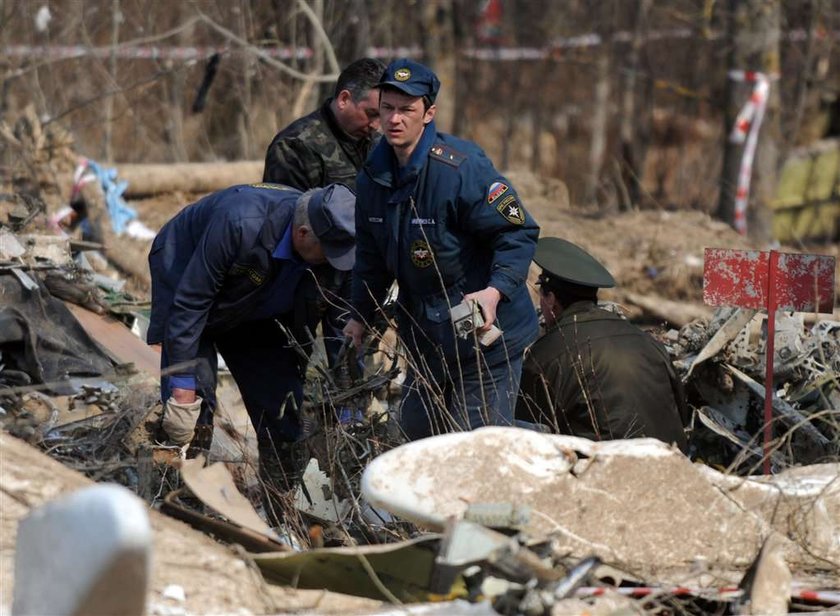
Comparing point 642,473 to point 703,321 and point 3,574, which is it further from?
point 703,321

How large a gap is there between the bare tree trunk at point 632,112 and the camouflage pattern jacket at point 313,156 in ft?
37.8

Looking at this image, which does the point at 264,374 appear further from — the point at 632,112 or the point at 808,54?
the point at 632,112

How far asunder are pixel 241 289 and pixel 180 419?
2.06 ft

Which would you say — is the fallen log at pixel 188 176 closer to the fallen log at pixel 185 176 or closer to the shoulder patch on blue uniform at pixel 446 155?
the fallen log at pixel 185 176

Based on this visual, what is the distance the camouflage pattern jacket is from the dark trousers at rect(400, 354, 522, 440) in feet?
4.85

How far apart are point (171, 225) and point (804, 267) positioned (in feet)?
8.96

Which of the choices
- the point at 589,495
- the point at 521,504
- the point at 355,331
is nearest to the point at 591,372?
the point at 355,331

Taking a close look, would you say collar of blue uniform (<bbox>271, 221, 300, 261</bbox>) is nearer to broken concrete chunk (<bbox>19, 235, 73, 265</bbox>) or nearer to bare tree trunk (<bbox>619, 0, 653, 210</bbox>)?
broken concrete chunk (<bbox>19, 235, 73, 265</bbox>)

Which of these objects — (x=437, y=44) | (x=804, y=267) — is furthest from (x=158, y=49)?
(x=804, y=267)

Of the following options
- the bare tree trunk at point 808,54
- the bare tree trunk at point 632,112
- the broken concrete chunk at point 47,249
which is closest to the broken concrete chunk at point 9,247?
the broken concrete chunk at point 47,249

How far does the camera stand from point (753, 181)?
47.5ft

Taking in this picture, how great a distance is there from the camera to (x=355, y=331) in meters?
5.52

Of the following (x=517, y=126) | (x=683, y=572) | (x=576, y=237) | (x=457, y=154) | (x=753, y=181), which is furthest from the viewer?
(x=517, y=126)

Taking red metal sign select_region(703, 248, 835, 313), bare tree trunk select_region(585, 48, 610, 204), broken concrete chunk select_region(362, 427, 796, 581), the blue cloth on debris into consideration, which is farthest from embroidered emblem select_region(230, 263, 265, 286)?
bare tree trunk select_region(585, 48, 610, 204)
